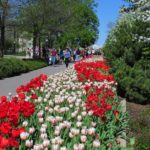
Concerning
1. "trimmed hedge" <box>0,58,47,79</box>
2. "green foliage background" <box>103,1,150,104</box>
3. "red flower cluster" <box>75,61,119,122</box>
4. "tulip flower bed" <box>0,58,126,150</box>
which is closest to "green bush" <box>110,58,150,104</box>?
"green foliage background" <box>103,1,150,104</box>

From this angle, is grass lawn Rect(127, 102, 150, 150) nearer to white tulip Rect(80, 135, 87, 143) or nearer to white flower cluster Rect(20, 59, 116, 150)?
white flower cluster Rect(20, 59, 116, 150)

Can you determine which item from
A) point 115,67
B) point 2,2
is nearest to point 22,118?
Answer: point 115,67

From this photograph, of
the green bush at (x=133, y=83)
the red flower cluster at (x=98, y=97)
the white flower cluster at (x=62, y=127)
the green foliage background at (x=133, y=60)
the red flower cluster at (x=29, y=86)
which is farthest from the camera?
the green foliage background at (x=133, y=60)

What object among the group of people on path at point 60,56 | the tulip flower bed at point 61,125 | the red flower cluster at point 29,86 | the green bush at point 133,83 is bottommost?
the group of people on path at point 60,56

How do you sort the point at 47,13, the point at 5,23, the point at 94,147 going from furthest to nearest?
the point at 47,13, the point at 5,23, the point at 94,147

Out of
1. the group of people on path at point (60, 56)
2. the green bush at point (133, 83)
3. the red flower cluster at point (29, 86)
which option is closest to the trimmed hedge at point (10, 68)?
the group of people on path at point (60, 56)

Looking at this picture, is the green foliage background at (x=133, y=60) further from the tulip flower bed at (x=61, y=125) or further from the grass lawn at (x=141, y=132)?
the tulip flower bed at (x=61, y=125)

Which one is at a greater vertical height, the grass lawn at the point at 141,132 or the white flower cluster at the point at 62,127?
the white flower cluster at the point at 62,127

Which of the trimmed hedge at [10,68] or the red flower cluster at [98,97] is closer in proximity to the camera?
the red flower cluster at [98,97]

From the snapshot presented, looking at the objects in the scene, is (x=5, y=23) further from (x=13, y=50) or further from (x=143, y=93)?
(x=13, y=50)

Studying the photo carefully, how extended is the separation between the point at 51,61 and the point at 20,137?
41343 millimetres

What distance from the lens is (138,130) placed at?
8.28 metres

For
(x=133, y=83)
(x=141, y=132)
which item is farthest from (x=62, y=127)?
(x=133, y=83)

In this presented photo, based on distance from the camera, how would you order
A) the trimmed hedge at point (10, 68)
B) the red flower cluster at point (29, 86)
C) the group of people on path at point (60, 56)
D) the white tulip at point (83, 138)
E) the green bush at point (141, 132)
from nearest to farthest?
the white tulip at point (83, 138), the green bush at point (141, 132), the red flower cluster at point (29, 86), the trimmed hedge at point (10, 68), the group of people on path at point (60, 56)
